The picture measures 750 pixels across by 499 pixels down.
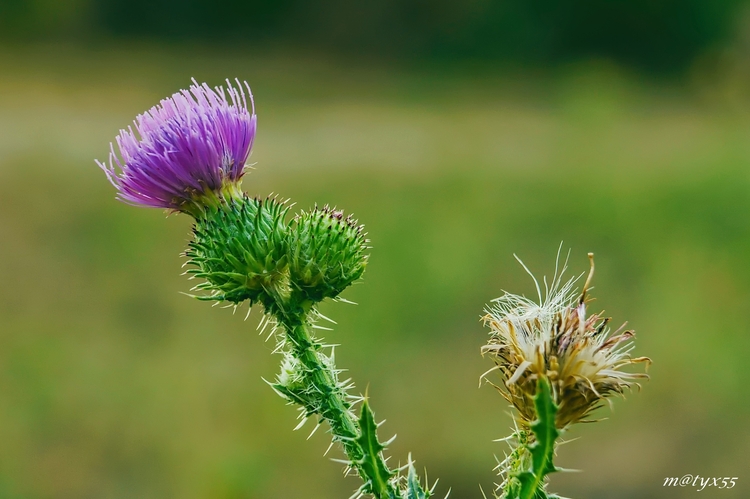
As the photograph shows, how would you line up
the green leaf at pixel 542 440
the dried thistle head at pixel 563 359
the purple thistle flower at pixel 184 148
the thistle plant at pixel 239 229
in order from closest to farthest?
the green leaf at pixel 542 440
the dried thistle head at pixel 563 359
the thistle plant at pixel 239 229
the purple thistle flower at pixel 184 148

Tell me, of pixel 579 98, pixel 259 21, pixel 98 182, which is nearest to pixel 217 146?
pixel 98 182

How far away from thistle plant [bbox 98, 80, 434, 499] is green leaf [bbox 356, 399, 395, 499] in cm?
24

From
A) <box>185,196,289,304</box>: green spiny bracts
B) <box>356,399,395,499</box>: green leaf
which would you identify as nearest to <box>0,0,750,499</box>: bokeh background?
<box>185,196,289,304</box>: green spiny bracts

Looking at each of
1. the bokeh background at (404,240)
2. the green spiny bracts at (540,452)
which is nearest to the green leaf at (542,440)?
the green spiny bracts at (540,452)

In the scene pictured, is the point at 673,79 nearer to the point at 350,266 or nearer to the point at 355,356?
the point at 355,356

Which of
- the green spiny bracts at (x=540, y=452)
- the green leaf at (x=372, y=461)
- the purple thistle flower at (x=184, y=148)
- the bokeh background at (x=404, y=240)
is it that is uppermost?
the bokeh background at (x=404, y=240)

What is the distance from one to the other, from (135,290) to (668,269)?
602 cm

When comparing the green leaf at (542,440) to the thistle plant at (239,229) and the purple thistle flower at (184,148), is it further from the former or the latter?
the purple thistle flower at (184,148)

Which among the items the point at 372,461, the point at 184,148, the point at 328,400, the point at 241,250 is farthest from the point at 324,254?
the point at 372,461

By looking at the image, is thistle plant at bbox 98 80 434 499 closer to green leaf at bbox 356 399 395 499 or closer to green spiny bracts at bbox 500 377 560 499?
green leaf at bbox 356 399 395 499

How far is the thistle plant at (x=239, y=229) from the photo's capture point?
96.0 inches

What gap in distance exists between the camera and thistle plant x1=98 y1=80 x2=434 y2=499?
2.44 m

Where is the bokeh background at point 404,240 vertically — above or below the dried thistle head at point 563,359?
above

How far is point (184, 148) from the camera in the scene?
259 centimetres
